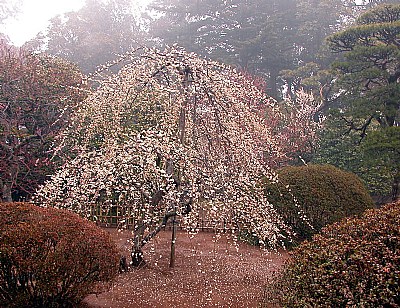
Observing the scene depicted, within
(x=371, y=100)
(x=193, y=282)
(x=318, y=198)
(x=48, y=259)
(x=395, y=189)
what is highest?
(x=371, y=100)

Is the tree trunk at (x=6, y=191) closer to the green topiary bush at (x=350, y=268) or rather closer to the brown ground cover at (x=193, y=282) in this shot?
the brown ground cover at (x=193, y=282)

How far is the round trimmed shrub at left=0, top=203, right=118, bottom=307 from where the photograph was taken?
306 cm

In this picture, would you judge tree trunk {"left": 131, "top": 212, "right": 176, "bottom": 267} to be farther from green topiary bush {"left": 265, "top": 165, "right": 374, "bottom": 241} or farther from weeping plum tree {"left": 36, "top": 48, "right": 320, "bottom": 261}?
green topiary bush {"left": 265, "top": 165, "right": 374, "bottom": 241}

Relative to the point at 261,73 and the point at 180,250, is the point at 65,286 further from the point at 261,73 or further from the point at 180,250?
the point at 261,73

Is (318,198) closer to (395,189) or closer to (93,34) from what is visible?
(395,189)

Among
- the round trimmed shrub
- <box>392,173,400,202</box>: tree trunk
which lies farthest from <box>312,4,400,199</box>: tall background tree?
the round trimmed shrub

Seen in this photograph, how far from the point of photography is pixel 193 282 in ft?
14.7

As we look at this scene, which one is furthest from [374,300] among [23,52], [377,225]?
[23,52]

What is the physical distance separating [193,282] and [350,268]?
2657mm

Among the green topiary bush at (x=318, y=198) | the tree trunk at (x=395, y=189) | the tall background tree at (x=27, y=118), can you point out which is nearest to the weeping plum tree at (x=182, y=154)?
the green topiary bush at (x=318, y=198)

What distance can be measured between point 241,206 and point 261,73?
15126mm

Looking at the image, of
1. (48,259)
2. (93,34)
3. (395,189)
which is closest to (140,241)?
(48,259)

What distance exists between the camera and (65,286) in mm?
3238

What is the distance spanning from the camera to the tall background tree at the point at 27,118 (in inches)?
287
